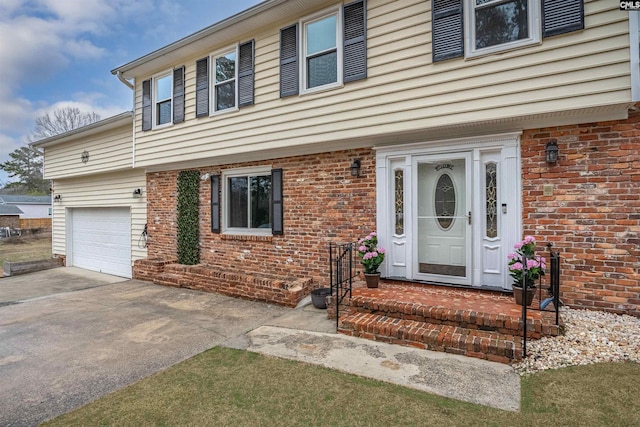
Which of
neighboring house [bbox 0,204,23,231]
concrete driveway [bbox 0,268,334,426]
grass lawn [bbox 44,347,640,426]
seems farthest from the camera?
neighboring house [bbox 0,204,23,231]

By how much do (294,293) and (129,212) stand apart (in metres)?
7.18

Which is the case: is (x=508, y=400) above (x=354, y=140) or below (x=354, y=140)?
below

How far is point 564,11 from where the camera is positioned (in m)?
4.12

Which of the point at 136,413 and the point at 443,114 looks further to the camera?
the point at 443,114

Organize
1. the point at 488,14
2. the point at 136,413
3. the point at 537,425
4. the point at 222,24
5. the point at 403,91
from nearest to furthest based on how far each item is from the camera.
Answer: the point at 537,425, the point at 136,413, the point at 488,14, the point at 403,91, the point at 222,24

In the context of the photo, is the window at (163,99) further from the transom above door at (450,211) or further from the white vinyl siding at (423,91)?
the transom above door at (450,211)

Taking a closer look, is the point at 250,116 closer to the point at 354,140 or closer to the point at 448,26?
the point at 354,140

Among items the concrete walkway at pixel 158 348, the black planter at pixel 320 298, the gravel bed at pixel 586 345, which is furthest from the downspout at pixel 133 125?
the gravel bed at pixel 586 345

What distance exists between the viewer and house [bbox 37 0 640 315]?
4.19 metres

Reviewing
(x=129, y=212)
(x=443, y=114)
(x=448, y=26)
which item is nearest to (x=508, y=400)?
(x=443, y=114)

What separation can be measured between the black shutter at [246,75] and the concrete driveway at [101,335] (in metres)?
4.10

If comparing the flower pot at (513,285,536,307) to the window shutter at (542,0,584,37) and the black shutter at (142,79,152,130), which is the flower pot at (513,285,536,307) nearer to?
the window shutter at (542,0,584,37)

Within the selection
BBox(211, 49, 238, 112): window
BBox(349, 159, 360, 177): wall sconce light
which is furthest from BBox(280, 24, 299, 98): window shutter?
BBox(349, 159, 360, 177): wall sconce light

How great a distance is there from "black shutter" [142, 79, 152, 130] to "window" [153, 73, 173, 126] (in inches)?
7.8
